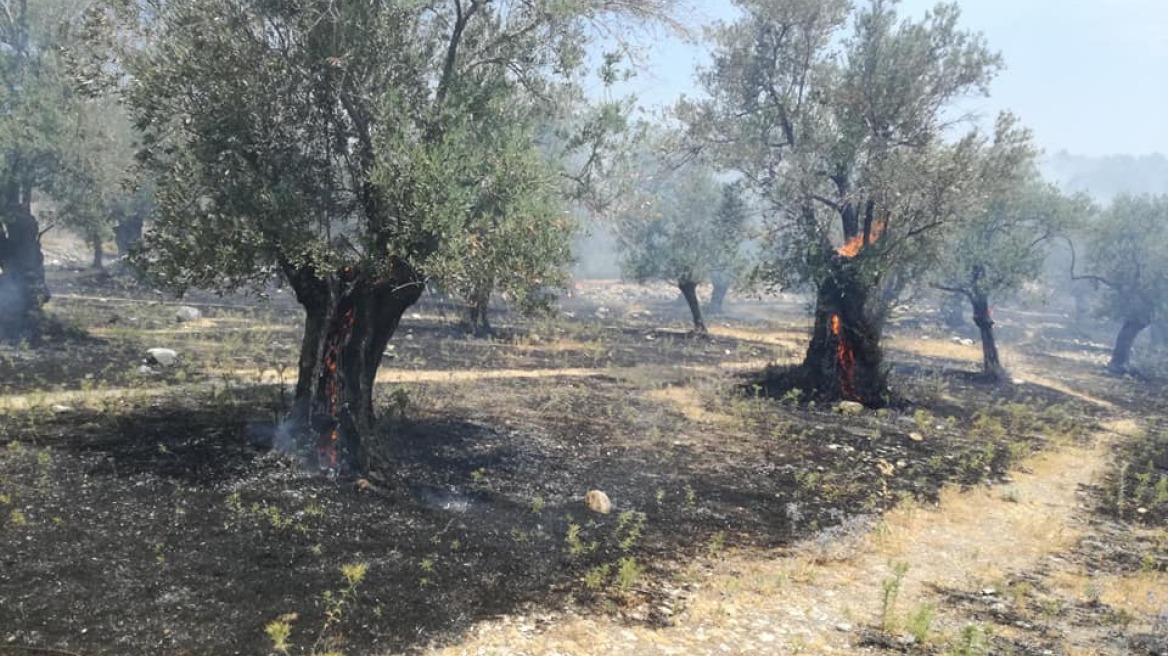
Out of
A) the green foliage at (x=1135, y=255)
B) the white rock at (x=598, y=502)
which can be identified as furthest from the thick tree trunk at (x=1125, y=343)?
the white rock at (x=598, y=502)

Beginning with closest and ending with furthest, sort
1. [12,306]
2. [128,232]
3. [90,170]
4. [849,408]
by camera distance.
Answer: [849,408], [12,306], [90,170], [128,232]

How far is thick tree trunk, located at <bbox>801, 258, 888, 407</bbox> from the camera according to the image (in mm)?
22891

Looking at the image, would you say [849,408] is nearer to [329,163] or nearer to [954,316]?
[329,163]

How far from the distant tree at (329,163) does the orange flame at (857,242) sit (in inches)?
533

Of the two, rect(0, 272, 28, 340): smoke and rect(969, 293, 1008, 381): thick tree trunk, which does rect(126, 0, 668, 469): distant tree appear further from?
rect(969, 293, 1008, 381): thick tree trunk

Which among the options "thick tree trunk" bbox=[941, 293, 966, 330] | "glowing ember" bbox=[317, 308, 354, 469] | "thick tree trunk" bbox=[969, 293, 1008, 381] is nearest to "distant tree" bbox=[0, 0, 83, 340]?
"glowing ember" bbox=[317, 308, 354, 469]

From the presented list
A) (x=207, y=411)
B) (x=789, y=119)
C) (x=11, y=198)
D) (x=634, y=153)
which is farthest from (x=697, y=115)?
(x=11, y=198)

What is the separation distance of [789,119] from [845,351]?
8.07m

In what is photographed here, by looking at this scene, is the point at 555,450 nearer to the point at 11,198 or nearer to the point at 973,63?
the point at 973,63

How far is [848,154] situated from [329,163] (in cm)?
1650

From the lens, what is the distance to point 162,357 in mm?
20578

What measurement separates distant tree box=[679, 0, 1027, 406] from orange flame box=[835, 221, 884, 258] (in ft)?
0.16

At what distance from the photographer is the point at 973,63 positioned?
75.1 feet

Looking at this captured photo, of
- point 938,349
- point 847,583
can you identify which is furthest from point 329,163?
point 938,349
